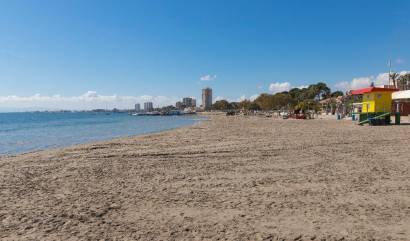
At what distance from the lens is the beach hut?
1130 inches

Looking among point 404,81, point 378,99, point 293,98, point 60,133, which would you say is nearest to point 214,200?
point 378,99

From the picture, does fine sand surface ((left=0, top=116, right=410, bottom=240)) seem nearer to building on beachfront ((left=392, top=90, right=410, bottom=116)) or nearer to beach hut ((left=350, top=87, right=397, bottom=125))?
beach hut ((left=350, top=87, right=397, bottom=125))

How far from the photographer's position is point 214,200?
6625 mm

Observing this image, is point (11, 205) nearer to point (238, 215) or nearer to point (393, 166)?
point (238, 215)

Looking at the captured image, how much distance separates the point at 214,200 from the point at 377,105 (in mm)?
26736

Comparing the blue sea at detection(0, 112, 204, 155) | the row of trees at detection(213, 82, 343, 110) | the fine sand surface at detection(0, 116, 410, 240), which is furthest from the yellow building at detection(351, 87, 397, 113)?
the row of trees at detection(213, 82, 343, 110)

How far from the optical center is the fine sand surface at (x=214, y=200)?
504cm

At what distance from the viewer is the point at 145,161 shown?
12.1 meters

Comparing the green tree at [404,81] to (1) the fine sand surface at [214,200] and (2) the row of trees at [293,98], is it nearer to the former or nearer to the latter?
(2) the row of trees at [293,98]

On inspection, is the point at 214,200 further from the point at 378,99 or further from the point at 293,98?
the point at 293,98

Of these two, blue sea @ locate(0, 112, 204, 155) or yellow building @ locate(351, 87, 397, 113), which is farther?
yellow building @ locate(351, 87, 397, 113)

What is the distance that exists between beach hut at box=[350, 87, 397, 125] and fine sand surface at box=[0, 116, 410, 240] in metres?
18.8

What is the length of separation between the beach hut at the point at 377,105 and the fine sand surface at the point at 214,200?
1876 centimetres

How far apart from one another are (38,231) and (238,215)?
2.93 m
